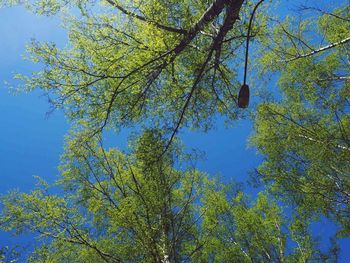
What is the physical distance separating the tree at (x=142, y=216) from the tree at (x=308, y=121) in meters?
1.63

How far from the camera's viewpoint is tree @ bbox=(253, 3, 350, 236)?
31.7 feet

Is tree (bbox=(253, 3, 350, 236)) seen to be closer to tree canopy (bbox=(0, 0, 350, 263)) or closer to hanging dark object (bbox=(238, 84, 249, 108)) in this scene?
tree canopy (bbox=(0, 0, 350, 263))

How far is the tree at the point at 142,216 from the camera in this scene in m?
6.68

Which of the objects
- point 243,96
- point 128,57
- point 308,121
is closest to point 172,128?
point 128,57

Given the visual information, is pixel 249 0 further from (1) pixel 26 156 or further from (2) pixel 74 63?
(1) pixel 26 156

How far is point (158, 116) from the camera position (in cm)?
736

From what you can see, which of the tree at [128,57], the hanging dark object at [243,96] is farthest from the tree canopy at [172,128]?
the hanging dark object at [243,96]

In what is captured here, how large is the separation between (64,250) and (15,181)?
4404 centimetres

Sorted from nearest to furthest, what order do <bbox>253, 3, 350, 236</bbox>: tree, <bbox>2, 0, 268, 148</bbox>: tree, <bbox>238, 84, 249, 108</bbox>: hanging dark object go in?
<bbox>238, 84, 249, 108</bbox>: hanging dark object, <bbox>2, 0, 268, 148</bbox>: tree, <bbox>253, 3, 350, 236</bbox>: tree

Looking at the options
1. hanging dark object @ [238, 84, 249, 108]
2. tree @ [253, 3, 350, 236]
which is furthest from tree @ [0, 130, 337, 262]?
hanging dark object @ [238, 84, 249, 108]

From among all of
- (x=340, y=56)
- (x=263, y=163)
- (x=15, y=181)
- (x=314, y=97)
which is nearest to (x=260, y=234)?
(x=263, y=163)

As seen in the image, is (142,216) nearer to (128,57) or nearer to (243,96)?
(128,57)

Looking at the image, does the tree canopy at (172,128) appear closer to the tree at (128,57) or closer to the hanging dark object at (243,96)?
the tree at (128,57)

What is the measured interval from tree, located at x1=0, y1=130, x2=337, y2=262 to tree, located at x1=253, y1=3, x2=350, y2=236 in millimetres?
1630
